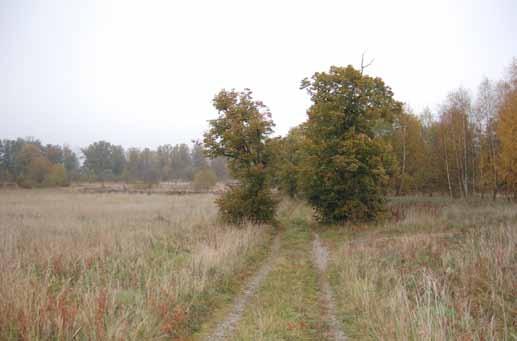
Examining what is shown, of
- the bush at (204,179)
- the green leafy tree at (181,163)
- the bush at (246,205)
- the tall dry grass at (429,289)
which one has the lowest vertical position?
the tall dry grass at (429,289)

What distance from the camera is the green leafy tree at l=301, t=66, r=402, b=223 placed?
1577 cm

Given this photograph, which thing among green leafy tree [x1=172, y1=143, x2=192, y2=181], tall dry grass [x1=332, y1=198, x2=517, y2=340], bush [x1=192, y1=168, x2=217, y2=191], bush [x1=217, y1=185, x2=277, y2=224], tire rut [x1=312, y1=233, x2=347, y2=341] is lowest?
tire rut [x1=312, y1=233, x2=347, y2=341]

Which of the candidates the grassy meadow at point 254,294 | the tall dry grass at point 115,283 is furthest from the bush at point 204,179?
the grassy meadow at point 254,294

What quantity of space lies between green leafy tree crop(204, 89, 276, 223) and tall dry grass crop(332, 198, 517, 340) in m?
7.26

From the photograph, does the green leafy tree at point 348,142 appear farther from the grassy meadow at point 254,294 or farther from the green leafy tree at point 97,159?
the green leafy tree at point 97,159

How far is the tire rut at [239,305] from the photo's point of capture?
5089 millimetres

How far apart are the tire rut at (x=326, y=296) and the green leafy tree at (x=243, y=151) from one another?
5.41m

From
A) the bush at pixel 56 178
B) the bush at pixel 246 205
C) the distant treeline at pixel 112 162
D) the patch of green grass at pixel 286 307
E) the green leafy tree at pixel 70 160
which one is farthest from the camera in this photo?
the green leafy tree at pixel 70 160

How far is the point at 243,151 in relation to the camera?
1712 cm

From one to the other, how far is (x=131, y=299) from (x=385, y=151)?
1452cm

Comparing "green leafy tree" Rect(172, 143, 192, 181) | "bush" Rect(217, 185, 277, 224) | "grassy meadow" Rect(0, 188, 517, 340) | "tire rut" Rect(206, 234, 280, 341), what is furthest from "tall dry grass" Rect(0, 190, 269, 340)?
"green leafy tree" Rect(172, 143, 192, 181)

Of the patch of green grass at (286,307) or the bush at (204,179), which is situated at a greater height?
the bush at (204,179)

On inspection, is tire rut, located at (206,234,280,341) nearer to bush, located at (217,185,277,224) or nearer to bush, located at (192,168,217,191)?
bush, located at (217,185,277,224)

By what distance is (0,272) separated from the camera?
224 inches
